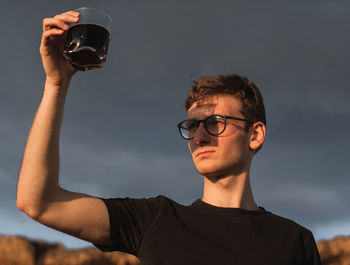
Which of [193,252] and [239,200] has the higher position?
[239,200]

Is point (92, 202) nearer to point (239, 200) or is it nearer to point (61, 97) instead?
point (61, 97)

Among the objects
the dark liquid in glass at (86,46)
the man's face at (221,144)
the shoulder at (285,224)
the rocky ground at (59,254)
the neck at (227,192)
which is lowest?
the rocky ground at (59,254)

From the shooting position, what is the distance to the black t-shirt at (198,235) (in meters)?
2.46

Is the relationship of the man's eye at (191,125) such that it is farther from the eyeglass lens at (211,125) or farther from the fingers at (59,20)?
the fingers at (59,20)

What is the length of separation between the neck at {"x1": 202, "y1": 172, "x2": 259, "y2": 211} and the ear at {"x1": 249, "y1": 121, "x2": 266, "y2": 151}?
32cm

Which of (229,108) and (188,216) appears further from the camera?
(229,108)

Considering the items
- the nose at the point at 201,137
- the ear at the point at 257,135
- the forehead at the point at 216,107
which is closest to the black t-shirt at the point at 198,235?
the nose at the point at 201,137

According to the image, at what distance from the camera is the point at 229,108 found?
313 cm

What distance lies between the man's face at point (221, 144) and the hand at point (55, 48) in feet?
3.61

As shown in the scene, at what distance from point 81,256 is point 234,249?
237 inches

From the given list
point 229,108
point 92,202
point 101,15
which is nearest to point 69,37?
point 101,15

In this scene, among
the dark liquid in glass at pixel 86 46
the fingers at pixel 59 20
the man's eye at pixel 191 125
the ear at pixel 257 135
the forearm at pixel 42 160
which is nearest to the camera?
the forearm at pixel 42 160

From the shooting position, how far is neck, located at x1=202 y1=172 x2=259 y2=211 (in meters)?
2.90

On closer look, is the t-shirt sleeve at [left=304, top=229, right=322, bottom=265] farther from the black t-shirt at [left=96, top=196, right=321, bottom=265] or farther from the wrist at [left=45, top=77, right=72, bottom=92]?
the wrist at [left=45, top=77, right=72, bottom=92]
